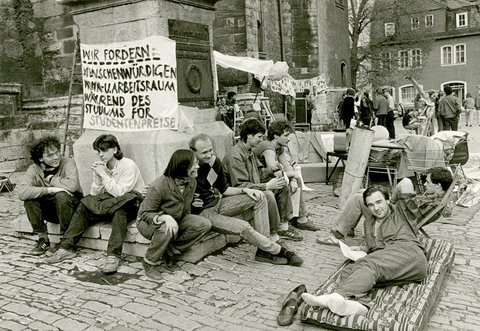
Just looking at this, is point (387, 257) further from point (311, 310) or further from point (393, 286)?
point (311, 310)

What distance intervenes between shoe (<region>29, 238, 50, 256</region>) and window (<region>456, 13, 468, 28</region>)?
48.4 metres

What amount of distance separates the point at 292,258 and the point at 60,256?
225 centimetres

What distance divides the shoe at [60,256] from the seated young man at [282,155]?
92.0 inches

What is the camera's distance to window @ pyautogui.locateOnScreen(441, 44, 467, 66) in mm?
46875

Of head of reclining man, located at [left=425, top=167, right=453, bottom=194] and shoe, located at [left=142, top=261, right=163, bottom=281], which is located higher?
head of reclining man, located at [left=425, top=167, right=453, bottom=194]

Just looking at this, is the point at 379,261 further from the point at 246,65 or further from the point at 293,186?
the point at 246,65

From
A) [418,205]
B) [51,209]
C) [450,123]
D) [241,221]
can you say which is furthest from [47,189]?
[450,123]

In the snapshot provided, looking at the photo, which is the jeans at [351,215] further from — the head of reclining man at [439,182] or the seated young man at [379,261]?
the head of reclining man at [439,182]

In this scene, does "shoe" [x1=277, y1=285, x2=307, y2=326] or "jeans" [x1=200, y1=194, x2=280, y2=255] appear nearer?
"shoe" [x1=277, y1=285, x2=307, y2=326]

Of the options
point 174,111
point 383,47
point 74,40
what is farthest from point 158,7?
point 383,47

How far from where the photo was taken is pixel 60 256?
5332 millimetres

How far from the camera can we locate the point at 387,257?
4.24 meters

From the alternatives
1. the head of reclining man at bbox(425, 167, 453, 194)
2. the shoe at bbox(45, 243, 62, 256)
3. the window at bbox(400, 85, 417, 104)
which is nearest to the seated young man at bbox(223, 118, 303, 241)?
the head of reclining man at bbox(425, 167, 453, 194)

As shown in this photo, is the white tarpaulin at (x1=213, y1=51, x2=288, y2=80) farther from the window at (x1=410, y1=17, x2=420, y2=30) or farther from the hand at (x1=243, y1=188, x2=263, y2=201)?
the window at (x1=410, y1=17, x2=420, y2=30)
